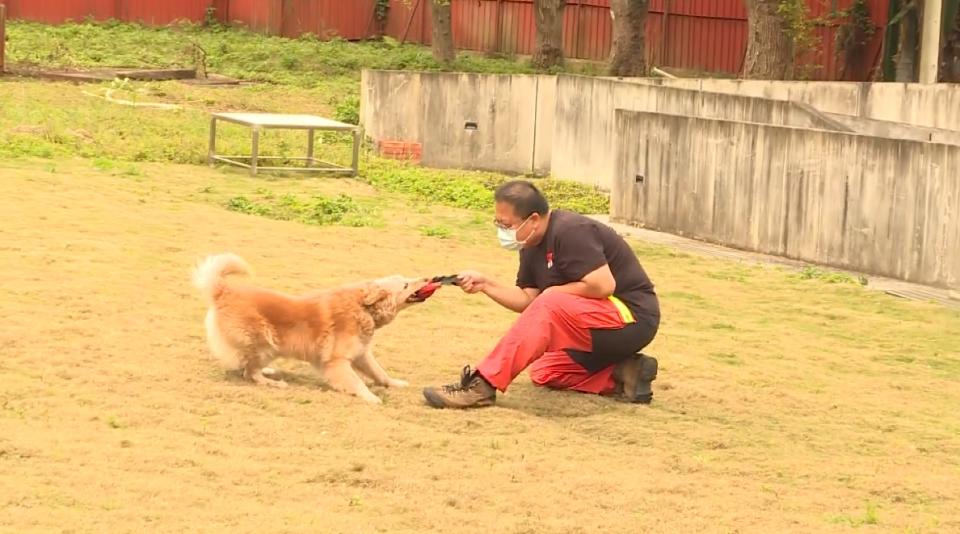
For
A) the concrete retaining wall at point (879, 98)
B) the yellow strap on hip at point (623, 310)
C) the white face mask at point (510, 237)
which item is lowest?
the yellow strap on hip at point (623, 310)

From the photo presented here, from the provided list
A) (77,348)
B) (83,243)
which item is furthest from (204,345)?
(83,243)

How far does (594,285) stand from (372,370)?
1.30 meters

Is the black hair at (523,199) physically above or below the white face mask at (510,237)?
above

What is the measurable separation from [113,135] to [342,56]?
17.9m

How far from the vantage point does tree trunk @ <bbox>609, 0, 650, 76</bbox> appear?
111ft

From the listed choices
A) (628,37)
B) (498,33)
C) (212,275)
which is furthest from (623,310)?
(498,33)

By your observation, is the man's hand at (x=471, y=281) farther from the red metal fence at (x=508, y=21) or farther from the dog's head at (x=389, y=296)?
the red metal fence at (x=508, y=21)

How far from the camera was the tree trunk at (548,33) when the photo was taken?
36.3 meters

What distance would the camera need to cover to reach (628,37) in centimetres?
3388

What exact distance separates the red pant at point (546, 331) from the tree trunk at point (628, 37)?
996 inches

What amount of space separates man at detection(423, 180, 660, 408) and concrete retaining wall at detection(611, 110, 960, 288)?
581 centimetres

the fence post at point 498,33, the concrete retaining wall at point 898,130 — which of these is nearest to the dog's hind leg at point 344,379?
the concrete retaining wall at point 898,130

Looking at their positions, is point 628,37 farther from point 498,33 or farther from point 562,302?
point 562,302

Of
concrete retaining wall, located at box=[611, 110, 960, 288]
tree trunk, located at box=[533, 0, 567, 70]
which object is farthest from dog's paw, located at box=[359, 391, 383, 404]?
tree trunk, located at box=[533, 0, 567, 70]
